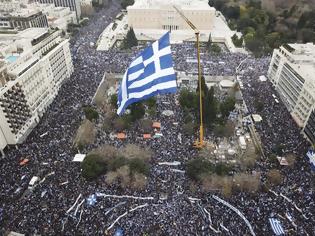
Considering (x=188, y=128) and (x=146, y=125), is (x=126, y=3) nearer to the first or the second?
(x=146, y=125)

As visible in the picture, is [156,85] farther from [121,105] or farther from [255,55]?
[255,55]

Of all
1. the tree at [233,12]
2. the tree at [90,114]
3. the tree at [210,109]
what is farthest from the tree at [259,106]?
the tree at [233,12]

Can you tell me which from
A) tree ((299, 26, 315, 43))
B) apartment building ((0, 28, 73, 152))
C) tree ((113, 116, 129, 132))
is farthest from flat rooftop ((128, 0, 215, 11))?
tree ((113, 116, 129, 132))

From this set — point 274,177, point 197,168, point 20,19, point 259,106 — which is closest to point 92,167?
point 197,168

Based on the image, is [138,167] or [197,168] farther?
[138,167]

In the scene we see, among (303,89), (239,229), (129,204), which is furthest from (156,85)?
(303,89)

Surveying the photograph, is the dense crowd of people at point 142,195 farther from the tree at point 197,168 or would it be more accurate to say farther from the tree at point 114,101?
the tree at point 114,101
